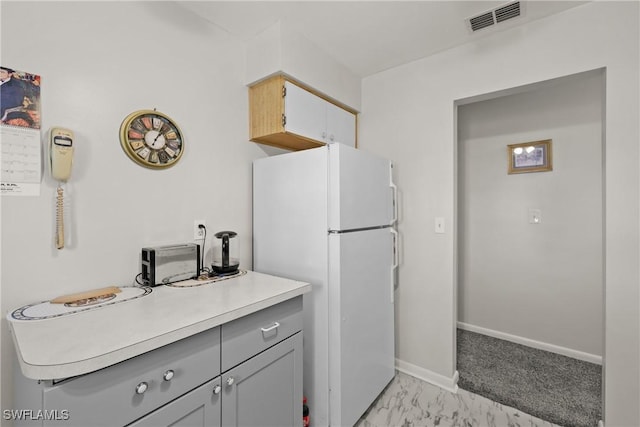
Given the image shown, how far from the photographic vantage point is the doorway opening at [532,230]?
2402mm

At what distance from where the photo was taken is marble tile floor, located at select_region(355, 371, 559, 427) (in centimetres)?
180

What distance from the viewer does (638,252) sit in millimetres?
1522

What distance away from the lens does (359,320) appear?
5.85 ft

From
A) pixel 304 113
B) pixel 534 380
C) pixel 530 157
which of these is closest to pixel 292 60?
pixel 304 113

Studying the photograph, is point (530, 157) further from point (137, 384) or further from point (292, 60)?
point (137, 384)

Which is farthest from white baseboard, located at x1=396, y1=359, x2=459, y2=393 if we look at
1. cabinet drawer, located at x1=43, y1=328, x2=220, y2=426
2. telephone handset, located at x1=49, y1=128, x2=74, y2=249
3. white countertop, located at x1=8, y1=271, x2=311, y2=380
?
telephone handset, located at x1=49, y1=128, x2=74, y2=249

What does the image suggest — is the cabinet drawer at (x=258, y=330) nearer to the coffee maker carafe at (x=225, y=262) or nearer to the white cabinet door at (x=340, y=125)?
the coffee maker carafe at (x=225, y=262)

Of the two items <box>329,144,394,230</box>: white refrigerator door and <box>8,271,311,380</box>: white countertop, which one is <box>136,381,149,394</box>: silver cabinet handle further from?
<box>329,144,394,230</box>: white refrigerator door

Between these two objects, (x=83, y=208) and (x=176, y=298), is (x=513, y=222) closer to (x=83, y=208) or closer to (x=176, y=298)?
(x=176, y=298)

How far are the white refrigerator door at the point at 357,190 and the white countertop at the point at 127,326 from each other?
0.50 meters

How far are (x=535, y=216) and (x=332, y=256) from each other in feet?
7.02

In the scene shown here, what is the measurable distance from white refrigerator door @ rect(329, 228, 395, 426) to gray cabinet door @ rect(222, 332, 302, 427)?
0.91ft

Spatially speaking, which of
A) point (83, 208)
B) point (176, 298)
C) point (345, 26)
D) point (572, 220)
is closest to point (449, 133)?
point (345, 26)

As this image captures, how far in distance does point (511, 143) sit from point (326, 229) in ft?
7.28
